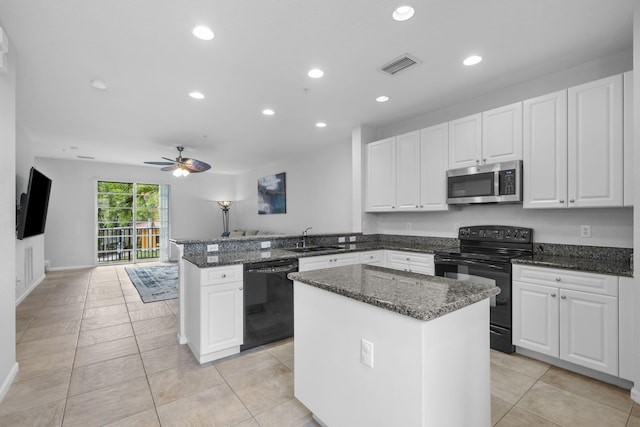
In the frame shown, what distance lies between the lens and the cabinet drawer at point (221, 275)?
263 centimetres

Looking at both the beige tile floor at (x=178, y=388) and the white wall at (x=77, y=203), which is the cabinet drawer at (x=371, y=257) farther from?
the white wall at (x=77, y=203)

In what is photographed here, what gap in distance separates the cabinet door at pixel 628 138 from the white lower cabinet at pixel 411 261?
5.51 ft

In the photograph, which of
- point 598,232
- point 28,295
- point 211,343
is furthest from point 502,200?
point 28,295

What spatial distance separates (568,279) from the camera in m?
2.41

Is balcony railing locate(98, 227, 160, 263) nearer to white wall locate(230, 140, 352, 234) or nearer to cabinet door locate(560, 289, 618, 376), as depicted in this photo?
white wall locate(230, 140, 352, 234)

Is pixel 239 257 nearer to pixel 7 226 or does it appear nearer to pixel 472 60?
pixel 7 226

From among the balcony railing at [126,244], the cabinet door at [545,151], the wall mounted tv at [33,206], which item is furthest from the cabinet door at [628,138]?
the balcony railing at [126,244]

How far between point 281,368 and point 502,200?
2.64 m

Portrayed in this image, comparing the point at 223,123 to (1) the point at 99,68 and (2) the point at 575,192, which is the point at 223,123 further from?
(2) the point at 575,192

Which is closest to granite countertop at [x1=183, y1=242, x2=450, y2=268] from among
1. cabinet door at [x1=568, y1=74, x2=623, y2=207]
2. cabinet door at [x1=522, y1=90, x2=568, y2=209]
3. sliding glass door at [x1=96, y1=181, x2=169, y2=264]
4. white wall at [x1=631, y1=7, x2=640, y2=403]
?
cabinet door at [x1=522, y1=90, x2=568, y2=209]

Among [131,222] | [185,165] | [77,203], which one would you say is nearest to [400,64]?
[185,165]

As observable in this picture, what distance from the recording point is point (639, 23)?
204 cm

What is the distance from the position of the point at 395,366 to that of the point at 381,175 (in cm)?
329

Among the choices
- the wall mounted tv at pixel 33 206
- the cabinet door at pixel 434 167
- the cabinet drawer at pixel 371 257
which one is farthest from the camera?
the cabinet drawer at pixel 371 257
